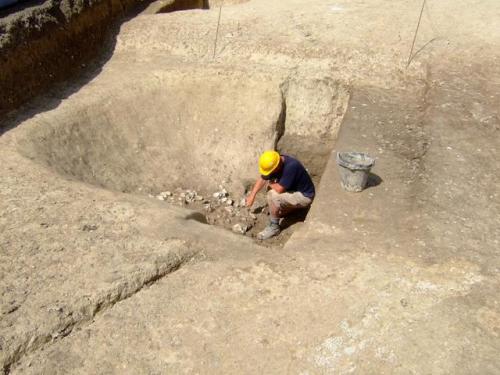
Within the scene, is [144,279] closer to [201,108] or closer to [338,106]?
[201,108]

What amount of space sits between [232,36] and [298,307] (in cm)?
559

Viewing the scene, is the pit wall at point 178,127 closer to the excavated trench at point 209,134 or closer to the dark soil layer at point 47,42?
the excavated trench at point 209,134

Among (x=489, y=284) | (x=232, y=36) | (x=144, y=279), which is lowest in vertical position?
(x=489, y=284)

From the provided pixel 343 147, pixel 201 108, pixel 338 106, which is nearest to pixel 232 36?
pixel 201 108

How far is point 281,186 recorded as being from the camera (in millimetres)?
5996

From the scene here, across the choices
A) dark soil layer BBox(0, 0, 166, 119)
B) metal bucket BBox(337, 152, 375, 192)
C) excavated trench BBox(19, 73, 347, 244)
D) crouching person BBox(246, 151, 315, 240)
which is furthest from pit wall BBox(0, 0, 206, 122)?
metal bucket BBox(337, 152, 375, 192)

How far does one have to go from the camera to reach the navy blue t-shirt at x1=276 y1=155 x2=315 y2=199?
5934 mm

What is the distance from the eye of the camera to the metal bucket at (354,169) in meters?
5.23

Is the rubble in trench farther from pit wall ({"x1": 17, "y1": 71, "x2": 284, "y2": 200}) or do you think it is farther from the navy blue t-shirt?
the navy blue t-shirt

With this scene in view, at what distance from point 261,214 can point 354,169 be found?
2.18 m

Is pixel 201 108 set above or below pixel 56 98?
below

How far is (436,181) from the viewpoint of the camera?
5465 millimetres

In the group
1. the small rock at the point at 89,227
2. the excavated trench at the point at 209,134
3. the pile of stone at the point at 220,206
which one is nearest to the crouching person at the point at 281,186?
the excavated trench at the point at 209,134

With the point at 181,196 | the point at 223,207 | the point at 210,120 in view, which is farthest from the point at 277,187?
the point at 210,120
